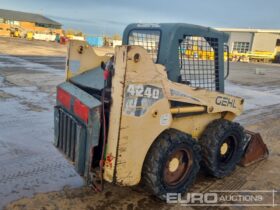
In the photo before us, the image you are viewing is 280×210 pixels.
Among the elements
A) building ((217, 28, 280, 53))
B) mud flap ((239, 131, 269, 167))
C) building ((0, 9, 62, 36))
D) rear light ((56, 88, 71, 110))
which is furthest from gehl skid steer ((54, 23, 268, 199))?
building ((0, 9, 62, 36))

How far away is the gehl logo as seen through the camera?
4.27 m

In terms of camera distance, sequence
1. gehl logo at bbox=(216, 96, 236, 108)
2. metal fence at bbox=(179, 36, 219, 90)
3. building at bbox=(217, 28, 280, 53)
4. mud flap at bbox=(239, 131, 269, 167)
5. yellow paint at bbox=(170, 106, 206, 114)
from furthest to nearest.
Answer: building at bbox=(217, 28, 280, 53) < mud flap at bbox=(239, 131, 269, 167) < gehl logo at bbox=(216, 96, 236, 108) < metal fence at bbox=(179, 36, 219, 90) < yellow paint at bbox=(170, 106, 206, 114)

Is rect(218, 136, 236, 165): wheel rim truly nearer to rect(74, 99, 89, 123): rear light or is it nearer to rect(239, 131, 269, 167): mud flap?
rect(239, 131, 269, 167): mud flap

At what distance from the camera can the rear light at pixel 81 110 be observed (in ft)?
10.6

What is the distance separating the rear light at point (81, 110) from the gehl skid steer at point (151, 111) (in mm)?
12

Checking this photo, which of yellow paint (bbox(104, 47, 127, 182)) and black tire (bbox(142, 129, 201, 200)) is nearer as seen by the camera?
yellow paint (bbox(104, 47, 127, 182))

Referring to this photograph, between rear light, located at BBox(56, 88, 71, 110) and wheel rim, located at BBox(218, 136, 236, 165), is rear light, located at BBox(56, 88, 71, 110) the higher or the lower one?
the higher one

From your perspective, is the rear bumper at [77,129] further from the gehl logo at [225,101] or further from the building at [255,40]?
the building at [255,40]

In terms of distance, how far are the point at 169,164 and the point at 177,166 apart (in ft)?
0.66

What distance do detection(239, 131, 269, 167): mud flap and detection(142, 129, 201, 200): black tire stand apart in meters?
1.39

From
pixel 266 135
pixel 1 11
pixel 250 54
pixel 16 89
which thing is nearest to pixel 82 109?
pixel 266 135

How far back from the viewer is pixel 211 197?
4.04 metres

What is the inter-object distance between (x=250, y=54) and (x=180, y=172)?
41.6 metres

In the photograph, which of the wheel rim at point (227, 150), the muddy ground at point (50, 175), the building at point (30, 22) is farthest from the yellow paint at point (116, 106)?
the building at point (30, 22)
